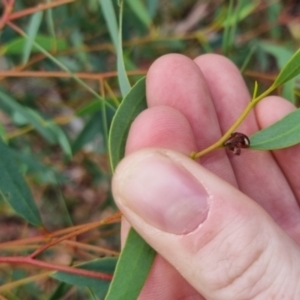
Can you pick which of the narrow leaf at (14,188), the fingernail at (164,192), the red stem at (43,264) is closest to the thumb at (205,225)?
the fingernail at (164,192)

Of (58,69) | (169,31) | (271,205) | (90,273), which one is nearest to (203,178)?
(90,273)

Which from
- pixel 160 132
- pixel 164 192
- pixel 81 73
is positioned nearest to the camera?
pixel 164 192

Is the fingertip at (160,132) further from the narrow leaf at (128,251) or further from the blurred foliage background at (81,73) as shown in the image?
the blurred foliage background at (81,73)

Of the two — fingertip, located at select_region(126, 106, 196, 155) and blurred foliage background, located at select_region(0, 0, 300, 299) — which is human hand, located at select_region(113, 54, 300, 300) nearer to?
fingertip, located at select_region(126, 106, 196, 155)

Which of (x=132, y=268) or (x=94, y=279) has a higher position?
(x=132, y=268)

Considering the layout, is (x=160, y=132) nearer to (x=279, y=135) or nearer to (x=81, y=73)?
(x=279, y=135)

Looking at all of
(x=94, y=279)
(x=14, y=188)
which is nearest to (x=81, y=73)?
(x=14, y=188)

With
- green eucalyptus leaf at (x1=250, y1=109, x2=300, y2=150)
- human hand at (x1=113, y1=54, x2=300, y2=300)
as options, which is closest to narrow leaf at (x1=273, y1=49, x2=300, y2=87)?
green eucalyptus leaf at (x1=250, y1=109, x2=300, y2=150)
